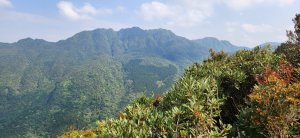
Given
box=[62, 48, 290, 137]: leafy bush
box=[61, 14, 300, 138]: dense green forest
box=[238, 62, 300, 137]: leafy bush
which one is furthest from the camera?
box=[62, 48, 290, 137]: leafy bush

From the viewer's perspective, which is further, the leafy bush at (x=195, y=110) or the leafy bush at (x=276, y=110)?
the leafy bush at (x=195, y=110)

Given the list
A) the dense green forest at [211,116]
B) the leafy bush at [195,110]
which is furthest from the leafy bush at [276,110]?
the leafy bush at [195,110]

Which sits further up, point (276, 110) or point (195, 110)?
point (276, 110)

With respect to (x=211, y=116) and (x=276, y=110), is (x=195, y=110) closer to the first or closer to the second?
(x=211, y=116)

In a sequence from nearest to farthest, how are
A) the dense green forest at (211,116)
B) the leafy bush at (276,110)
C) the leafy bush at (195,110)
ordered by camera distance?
the leafy bush at (276,110)
the dense green forest at (211,116)
the leafy bush at (195,110)

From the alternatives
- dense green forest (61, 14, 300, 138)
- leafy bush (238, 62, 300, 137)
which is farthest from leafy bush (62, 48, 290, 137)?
leafy bush (238, 62, 300, 137)

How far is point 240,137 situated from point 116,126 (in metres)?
4.50

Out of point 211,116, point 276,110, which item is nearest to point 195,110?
point 211,116

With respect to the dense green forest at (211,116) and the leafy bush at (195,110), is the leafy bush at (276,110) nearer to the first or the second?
the dense green forest at (211,116)

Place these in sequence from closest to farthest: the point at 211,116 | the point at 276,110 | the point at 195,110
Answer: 1. the point at 276,110
2. the point at 195,110
3. the point at 211,116

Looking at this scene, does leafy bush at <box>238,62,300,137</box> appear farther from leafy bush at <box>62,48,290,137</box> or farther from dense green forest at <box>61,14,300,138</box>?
leafy bush at <box>62,48,290,137</box>

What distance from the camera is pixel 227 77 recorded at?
56.5ft

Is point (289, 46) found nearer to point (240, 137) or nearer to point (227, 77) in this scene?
point (227, 77)

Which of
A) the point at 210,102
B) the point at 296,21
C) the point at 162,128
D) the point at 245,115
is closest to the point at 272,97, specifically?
the point at 245,115
